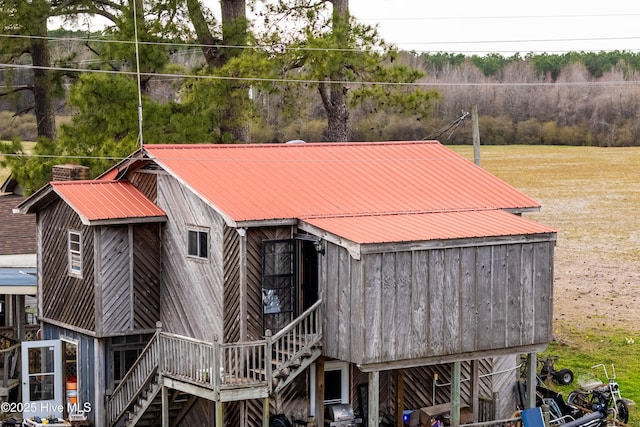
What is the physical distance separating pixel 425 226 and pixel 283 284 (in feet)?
10.9

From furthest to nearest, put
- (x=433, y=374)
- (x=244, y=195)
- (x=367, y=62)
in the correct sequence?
(x=367, y=62)
(x=433, y=374)
(x=244, y=195)

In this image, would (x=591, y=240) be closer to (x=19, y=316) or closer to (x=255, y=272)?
(x=19, y=316)

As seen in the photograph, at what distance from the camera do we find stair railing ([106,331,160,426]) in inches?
1134

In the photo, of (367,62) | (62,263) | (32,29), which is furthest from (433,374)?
(32,29)

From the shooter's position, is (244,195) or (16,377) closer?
(244,195)

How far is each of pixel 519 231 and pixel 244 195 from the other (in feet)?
20.0

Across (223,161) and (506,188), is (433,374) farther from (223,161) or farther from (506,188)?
(223,161)

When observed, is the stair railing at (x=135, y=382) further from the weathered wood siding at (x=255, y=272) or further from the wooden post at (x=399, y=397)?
the wooden post at (x=399, y=397)

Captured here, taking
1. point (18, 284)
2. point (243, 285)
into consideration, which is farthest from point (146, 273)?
point (18, 284)

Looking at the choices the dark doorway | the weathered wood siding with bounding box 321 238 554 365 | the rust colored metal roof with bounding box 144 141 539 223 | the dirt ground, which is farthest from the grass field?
the dark doorway

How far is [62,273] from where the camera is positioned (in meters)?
31.6

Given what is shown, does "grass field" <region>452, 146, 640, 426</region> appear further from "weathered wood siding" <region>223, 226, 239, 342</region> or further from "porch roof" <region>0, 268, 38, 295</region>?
"porch roof" <region>0, 268, 38, 295</region>

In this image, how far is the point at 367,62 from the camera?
132ft

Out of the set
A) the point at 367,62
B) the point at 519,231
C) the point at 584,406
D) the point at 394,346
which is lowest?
the point at 584,406
